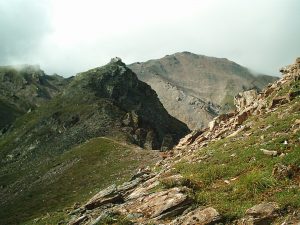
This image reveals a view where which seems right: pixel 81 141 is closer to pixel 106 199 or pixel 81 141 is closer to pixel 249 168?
pixel 106 199

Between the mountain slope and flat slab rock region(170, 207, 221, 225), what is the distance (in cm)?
3721

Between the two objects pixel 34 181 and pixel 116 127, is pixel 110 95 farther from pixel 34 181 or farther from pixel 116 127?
pixel 34 181

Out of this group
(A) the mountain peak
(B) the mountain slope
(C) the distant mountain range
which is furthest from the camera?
(A) the mountain peak

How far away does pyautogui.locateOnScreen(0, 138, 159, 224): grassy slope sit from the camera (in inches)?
2467

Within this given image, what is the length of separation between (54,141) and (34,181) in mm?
24134

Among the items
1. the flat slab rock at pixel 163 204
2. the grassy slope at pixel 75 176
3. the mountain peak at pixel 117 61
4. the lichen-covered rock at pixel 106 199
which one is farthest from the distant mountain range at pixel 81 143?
the flat slab rock at pixel 163 204

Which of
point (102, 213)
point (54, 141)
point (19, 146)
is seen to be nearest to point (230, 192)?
point (102, 213)

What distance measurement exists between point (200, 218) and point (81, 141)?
77358 mm

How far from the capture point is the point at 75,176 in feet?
244

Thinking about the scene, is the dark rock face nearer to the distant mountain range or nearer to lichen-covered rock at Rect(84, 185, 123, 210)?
the distant mountain range

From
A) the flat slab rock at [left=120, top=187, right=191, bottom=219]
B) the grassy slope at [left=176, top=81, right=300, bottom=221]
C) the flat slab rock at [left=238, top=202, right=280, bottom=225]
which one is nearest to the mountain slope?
the grassy slope at [left=176, top=81, right=300, bottom=221]

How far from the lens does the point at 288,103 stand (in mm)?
43406

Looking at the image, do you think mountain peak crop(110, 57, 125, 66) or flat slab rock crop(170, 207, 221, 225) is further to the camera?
mountain peak crop(110, 57, 125, 66)

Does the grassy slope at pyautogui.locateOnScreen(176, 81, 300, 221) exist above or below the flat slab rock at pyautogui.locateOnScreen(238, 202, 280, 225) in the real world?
above
